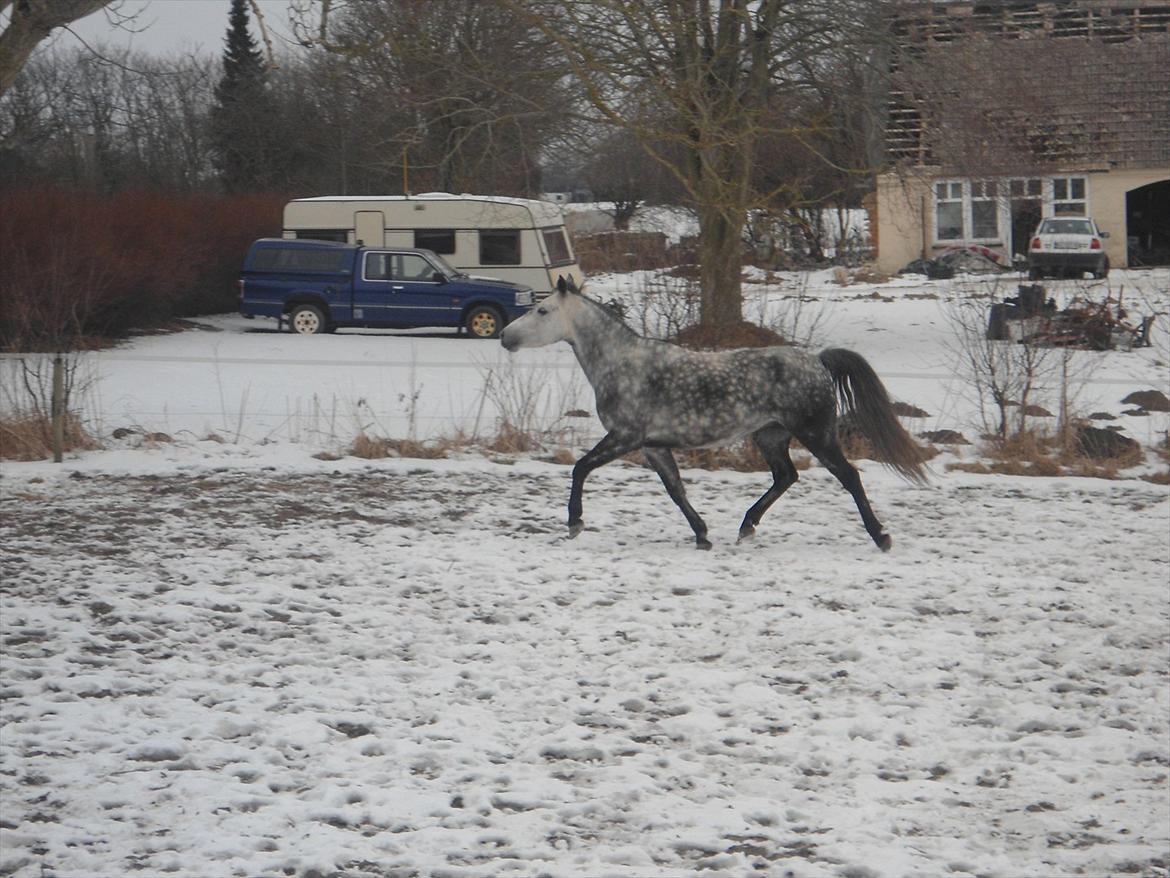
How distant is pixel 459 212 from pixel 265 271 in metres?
4.02

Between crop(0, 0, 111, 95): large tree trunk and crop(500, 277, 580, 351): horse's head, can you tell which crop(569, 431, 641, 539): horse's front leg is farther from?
crop(0, 0, 111, 95): large tree trunk

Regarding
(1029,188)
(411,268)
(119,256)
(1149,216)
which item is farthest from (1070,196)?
(119,256)

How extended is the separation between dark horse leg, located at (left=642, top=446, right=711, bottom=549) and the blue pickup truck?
55.3ft

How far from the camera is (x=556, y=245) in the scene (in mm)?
28719

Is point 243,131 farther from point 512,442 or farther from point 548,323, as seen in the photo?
point 548,323

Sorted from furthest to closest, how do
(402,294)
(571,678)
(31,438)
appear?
(402,294)
(31,438)
(571,678)

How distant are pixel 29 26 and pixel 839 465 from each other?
5.22m

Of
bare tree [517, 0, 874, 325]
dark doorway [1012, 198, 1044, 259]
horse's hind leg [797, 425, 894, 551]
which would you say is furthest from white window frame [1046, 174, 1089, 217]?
horse's hind leg [797, 425, 894, 551]

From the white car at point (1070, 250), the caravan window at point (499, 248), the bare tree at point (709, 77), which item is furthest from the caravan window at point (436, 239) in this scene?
the white car at point (1070, 250)

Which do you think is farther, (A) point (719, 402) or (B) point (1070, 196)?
(B) point (1070, 196)

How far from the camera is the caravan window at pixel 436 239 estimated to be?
28578 millimetres

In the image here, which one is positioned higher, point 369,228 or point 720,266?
point 369,228

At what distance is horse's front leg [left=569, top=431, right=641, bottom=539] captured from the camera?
895 cm

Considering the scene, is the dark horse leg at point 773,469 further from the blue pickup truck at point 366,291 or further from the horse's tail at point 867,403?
the blue pickup truck at point 366,291
